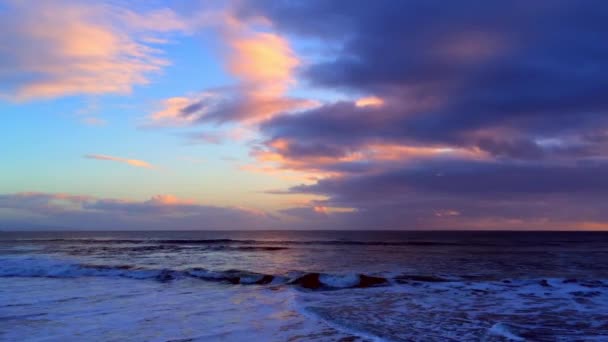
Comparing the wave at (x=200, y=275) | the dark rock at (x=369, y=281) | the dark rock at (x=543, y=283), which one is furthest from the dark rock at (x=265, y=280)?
the dark rock at (x=543, y=283)

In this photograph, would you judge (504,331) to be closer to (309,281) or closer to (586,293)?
(586,293)

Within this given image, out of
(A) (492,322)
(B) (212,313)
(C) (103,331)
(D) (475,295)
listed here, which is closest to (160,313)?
(B) (212,313)

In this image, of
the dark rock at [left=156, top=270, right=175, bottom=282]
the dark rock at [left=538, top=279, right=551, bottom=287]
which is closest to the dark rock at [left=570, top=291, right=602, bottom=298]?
the dark rock at [left=538, top=279, right=551, bottom=287]

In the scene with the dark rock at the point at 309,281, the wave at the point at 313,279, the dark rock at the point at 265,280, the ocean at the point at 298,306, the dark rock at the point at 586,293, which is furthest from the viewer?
the dark rock at the point at 265,280

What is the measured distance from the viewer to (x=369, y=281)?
1991 cm

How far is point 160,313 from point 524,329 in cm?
946

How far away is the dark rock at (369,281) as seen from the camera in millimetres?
19078

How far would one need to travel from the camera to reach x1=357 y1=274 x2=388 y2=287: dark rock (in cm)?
1908

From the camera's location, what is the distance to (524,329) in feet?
34.2

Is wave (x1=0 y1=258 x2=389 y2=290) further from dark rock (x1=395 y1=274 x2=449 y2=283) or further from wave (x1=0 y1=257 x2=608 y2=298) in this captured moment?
dark rock (x1=395 y1=274 x2=449 y2=283)

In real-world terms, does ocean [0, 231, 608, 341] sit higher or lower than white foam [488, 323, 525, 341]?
lower

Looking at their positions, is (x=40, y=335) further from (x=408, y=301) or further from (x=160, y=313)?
(x=408, y=301)

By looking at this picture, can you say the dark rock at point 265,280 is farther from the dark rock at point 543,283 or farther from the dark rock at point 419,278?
the dark rock at point 543,283

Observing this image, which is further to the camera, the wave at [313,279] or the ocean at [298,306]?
the wave at [313,279]
